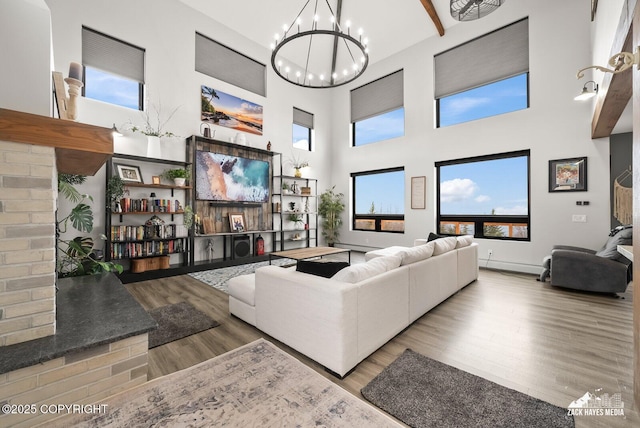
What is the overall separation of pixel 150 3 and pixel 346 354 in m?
6.38

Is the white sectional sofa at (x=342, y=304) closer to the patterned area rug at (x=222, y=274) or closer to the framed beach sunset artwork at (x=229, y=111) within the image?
the patterned area rug at (x=222, y=274)

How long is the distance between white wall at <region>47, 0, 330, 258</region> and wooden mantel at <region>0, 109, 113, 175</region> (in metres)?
3.26

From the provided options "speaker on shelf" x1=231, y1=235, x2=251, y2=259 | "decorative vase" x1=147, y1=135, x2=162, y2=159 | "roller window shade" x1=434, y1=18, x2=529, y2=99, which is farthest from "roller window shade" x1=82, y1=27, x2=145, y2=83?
"roller window shade" x1=434, y1=18, x2=529, y2=99

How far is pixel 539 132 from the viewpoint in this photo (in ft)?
15.3

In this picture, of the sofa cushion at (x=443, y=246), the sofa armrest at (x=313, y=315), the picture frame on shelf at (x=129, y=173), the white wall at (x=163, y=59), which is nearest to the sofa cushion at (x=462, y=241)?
the sofa cushion at (x=443, y=246)

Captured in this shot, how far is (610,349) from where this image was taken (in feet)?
7.06

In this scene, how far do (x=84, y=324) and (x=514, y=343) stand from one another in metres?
3.20

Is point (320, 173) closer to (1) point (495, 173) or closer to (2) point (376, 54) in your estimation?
(2) point (376, 54)

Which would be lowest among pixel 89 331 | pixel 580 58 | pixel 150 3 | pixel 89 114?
pixel 89 331

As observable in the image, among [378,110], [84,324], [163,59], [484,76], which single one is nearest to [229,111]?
[163,59]

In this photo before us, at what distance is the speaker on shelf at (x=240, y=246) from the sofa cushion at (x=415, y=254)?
152 inches

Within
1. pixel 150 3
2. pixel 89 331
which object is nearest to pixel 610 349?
pixel 89 331

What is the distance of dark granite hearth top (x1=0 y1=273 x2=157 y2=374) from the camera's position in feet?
4.18

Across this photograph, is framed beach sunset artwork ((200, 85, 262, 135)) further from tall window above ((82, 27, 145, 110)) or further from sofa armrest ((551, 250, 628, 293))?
sofa armrest ((551, 250, 628, 293))
